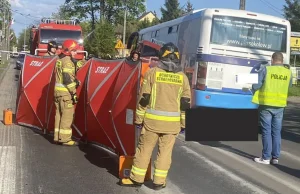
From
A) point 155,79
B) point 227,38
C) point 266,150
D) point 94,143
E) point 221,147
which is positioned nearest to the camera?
point 155,79

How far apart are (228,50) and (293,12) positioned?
52989 mm

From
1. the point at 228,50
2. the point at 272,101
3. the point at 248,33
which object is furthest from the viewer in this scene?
the point at 248,33

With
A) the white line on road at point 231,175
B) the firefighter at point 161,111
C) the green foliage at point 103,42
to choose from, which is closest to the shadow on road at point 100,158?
the firefighter at point 161,111

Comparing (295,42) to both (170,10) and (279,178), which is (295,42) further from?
(170,10)

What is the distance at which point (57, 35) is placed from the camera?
21469 millimetres

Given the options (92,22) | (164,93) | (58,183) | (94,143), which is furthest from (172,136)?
(92,22)

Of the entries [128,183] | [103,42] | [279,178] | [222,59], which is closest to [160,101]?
[128,183]

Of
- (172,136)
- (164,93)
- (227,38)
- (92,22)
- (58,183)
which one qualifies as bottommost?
(58,183)

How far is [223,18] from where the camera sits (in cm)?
1238

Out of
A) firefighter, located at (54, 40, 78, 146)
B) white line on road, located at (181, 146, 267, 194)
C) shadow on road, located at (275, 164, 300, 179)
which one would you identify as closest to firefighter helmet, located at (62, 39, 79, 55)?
firefighter, located at (54, 40, 78, 146)

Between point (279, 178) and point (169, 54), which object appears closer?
point (169, 54)

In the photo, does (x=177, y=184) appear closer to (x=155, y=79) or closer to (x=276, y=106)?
(x=155, y=79)

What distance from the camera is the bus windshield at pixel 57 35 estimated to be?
69.9 ft

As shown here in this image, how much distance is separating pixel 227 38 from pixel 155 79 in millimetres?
7158
